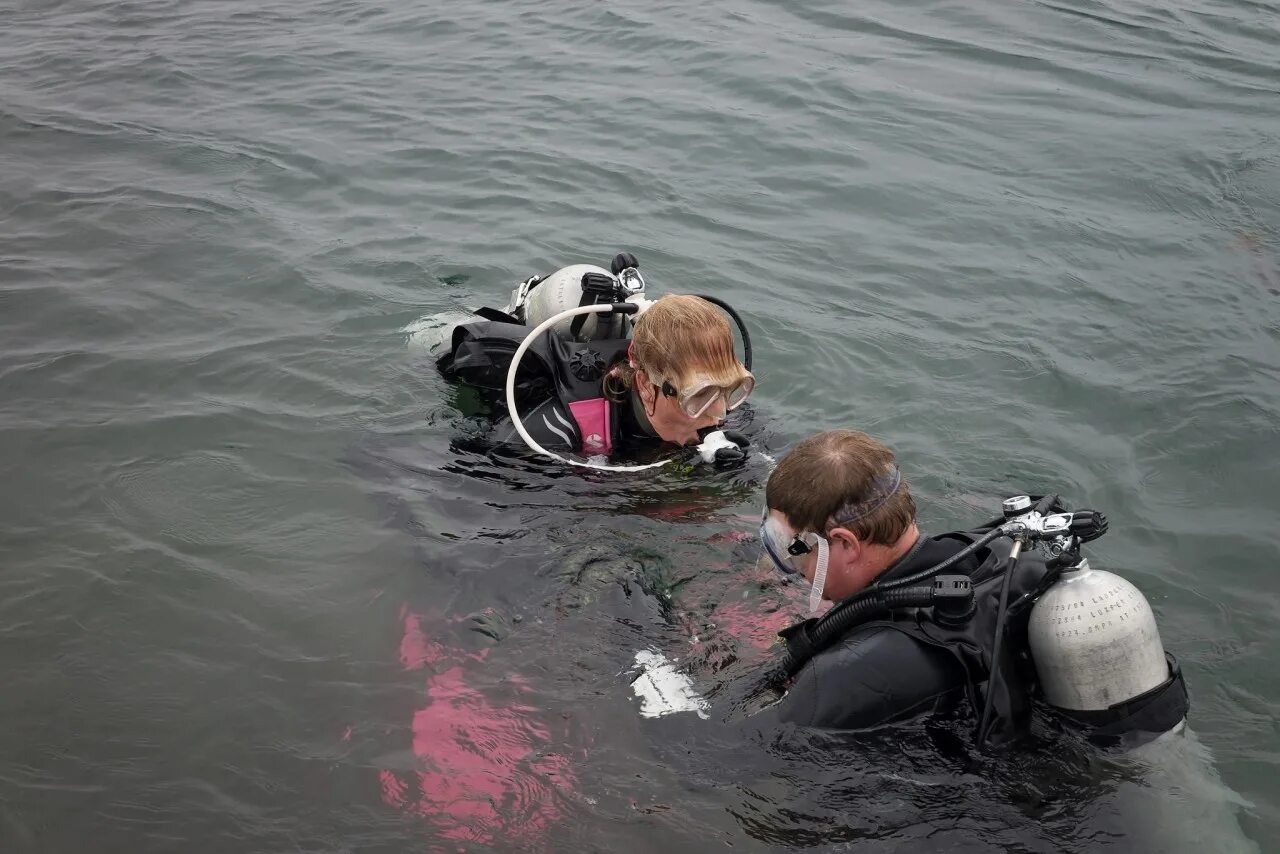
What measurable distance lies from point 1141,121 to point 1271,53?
2.37 metres

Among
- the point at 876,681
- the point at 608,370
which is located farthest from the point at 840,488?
the point at 608,370

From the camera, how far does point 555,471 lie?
475 cm

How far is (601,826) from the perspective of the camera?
3289mm

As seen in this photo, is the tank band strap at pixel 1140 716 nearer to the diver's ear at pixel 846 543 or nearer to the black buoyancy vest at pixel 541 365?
the diver's ear at pixel 846 543

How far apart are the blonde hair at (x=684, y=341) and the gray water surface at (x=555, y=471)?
2.30 ft

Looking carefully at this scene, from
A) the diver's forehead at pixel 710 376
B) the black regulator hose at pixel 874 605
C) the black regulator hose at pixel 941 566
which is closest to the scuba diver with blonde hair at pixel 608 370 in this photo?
the diver's forehead at pixel 710 376

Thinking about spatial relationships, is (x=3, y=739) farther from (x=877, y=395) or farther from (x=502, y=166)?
(x=502, y=166)

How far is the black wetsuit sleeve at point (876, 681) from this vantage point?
9.58 feet

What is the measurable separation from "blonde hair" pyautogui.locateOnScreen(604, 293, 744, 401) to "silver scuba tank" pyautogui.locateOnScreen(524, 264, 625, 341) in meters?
0.42

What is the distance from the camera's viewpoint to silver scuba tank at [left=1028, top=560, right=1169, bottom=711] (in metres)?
2.78

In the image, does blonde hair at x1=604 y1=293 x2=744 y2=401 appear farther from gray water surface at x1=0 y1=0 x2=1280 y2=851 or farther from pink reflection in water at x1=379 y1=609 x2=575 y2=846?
pink reflection in water at x1=379 y1=609 x2=575 y2=846

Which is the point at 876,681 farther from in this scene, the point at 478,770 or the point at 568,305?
the point at 568,305

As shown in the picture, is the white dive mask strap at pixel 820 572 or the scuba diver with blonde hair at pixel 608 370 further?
the scuba diver with blonde hair at pixel 608 370

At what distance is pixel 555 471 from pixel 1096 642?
2.54m
